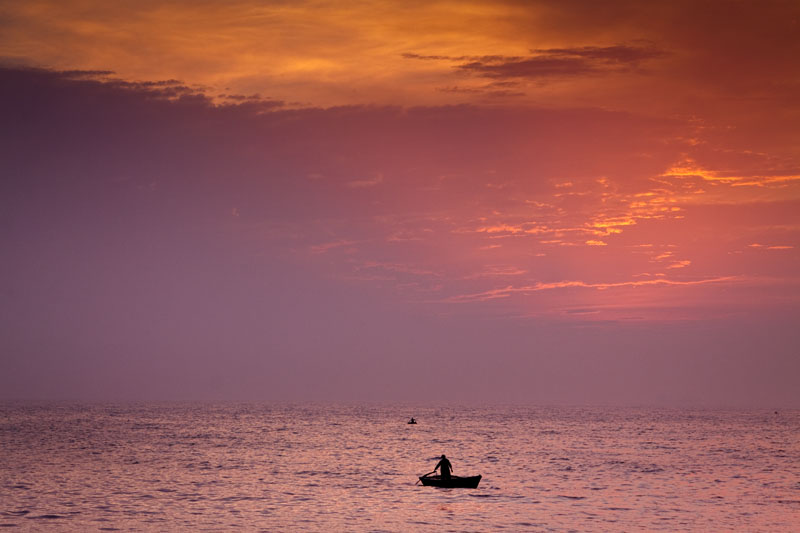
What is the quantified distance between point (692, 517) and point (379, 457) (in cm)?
4293

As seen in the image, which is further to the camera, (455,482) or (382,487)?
(382,487)

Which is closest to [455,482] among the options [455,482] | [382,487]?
[455,482]

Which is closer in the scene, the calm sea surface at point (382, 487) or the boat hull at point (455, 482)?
the calm sea surface at point (382, 487)

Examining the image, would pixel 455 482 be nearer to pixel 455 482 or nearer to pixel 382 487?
pixel 455 482

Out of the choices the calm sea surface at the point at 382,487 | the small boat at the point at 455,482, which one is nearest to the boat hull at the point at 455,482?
the small boat at the point at 455,482

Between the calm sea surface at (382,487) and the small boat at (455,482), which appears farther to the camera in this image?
the small boat at (455,482)

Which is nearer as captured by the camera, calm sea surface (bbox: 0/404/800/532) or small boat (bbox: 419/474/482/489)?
calm sea surface (bbox: 0/404/800/532)

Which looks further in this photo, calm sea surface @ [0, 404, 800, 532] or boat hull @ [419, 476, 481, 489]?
boat hull @ [419, 476, 481, 489]

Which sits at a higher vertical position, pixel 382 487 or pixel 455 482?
pixel 455 482

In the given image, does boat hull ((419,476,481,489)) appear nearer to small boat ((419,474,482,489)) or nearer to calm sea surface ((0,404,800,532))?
small boat ((419,474,482,489))

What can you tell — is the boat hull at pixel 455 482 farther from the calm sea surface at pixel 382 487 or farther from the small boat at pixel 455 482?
the calm sea surface at pixel 382 487

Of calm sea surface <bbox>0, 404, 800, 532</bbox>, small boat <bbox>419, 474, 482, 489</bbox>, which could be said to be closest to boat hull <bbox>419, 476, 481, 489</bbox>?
small boat <bbox>419, 474, 482, 489</bbox>

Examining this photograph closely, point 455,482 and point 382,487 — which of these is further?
point 382,487

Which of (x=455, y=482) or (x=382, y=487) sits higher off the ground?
(x=455, y=482)
